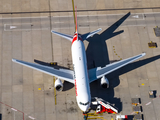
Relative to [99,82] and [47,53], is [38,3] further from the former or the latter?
[99,82]

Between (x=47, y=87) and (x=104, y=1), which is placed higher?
(x=104, y=1)

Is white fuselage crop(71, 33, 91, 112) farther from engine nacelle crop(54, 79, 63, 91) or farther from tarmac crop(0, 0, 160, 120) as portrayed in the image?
tarmac crop(0, 0, 160, 120)

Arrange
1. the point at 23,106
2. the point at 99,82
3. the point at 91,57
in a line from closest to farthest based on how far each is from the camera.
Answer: the point at 23,106 < the point at 99,82 < the point at 91,57

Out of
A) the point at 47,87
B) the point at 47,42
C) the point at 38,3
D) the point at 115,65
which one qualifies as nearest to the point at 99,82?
the point at 115,65

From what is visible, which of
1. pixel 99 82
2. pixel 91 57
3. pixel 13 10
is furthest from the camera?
pixel 13 10

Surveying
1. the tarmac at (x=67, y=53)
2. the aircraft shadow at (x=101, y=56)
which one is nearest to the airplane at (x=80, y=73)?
the aircraft shadow at (x=101, y=56)

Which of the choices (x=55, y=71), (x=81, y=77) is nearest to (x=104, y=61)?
(x=81, y=77)
